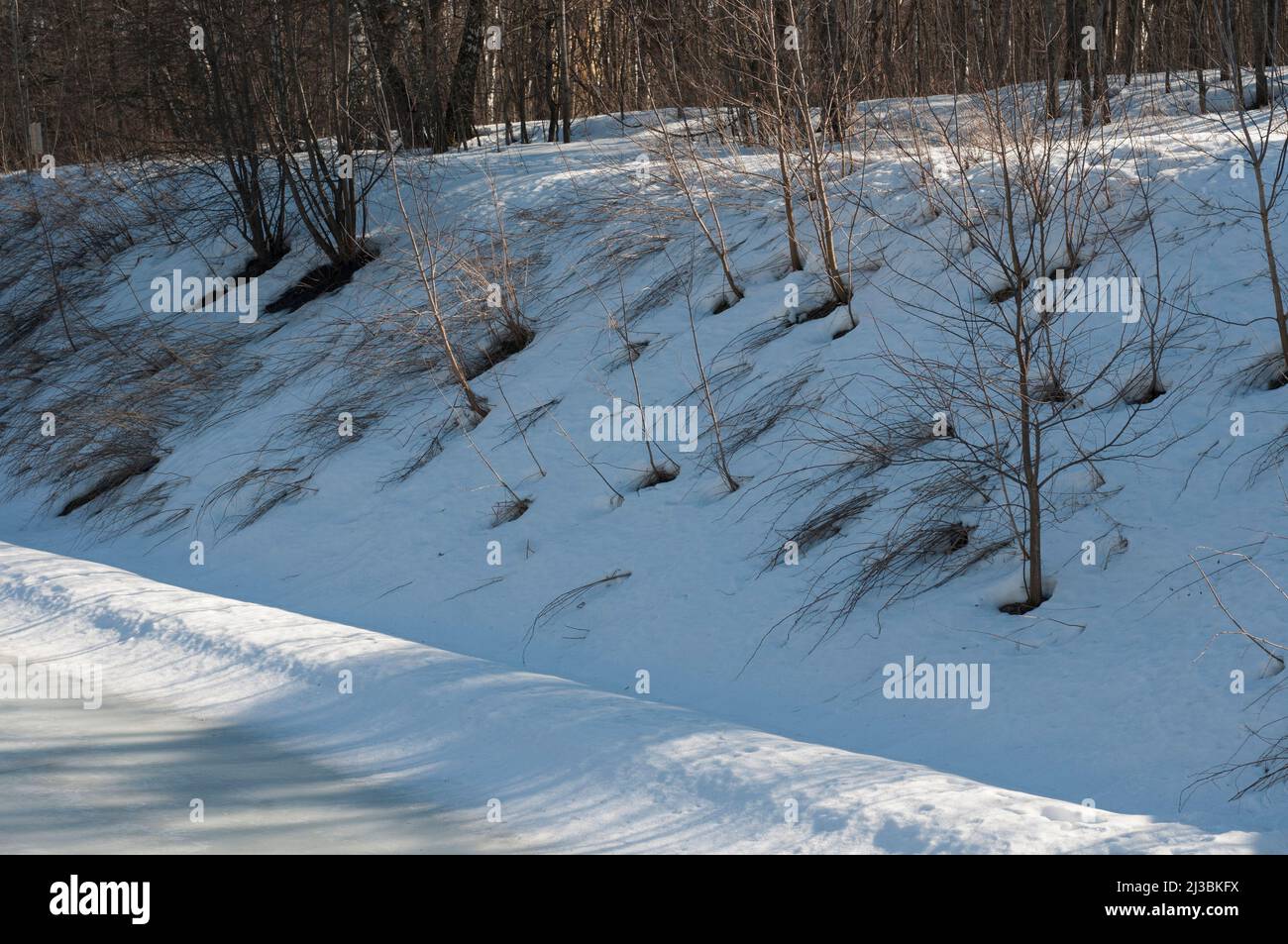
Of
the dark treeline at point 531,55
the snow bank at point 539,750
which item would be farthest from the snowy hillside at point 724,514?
the dark treeline at point 531,55

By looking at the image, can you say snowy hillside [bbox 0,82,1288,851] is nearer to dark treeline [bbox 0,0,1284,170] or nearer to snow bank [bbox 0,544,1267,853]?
snow bank [bbox 0,544,1267,853]

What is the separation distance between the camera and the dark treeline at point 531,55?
12242 millimetres

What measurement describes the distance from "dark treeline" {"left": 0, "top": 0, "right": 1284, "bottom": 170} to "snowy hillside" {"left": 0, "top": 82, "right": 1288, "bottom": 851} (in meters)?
1.10

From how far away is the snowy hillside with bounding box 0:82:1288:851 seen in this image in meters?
5.38

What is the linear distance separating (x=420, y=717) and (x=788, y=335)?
5307 millimetres

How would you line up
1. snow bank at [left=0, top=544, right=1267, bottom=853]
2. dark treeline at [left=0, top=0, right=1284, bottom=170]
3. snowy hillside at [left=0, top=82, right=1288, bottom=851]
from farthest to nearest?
dark treeline at [left=0, top=0, right=1284, bottom=170]
snowy hillside at [left=0, top=82, right=1288, bottom=851]
snow bank at [left=0, top=544, right=1267, bottom=853]

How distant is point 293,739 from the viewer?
5.78m

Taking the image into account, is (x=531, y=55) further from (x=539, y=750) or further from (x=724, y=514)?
(x=539, y=750)

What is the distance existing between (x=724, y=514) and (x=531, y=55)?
1518cm

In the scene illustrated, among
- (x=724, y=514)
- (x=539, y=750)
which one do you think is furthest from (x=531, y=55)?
(x=539, y=750)

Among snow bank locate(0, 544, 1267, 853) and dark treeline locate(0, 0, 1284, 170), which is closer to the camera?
snow bank locate(0, 544, 1267, 853)

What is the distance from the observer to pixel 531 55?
2148 cm

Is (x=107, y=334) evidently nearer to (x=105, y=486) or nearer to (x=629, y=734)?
(x=105, y=486)

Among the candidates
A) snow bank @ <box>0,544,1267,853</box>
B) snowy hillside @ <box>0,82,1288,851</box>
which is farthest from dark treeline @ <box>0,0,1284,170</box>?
snow bank @ <box>0,544,1267,853</box>
